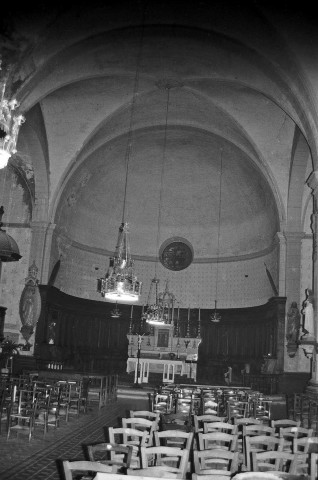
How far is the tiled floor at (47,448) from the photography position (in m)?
7.68

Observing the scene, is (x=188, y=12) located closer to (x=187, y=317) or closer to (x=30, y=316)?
(x=30, y=316)

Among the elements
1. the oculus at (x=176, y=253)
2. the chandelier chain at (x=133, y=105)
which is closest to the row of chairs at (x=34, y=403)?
the chandelier chain at (x=133, y=105)

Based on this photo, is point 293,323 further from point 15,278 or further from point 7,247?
point 7,247

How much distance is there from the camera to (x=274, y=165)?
21172 millimetres

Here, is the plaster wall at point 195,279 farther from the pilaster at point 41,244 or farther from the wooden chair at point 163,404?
the wooden chair at point 163,404

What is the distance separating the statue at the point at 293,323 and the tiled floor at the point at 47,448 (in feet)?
29.9

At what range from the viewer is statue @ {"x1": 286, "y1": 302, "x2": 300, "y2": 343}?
2022 centimetres

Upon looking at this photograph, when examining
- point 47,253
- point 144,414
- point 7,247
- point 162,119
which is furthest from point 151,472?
point 162,119

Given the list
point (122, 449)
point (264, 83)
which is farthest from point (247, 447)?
point (264, 83)

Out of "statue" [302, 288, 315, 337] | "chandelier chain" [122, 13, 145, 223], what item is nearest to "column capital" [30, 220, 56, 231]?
"chandelier chain" [122, 13, 145, 223]

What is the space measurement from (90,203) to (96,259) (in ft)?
8.49

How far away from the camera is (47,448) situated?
936 centimetres

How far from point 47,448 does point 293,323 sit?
1297 centimetres

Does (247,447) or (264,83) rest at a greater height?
(264,83)
